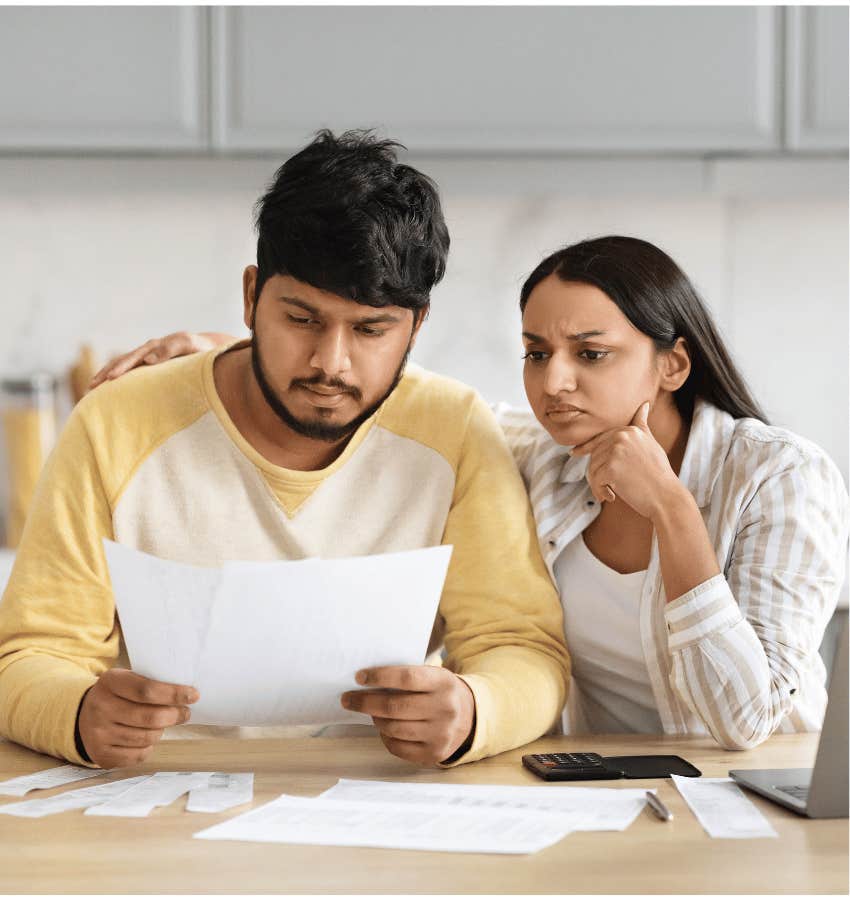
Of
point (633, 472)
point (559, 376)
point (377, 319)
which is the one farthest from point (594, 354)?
point (377, 319)

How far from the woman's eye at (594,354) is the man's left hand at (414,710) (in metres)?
0.49

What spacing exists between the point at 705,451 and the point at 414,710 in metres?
0.56

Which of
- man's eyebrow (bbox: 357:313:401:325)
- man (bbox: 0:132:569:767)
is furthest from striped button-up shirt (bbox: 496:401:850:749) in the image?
man's eyebrow (bbox: 357:313:401:325)

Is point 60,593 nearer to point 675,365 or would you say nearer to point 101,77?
point 675,365

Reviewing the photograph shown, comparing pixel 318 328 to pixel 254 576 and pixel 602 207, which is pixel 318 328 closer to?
pixel 254 576

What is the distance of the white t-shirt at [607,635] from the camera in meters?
1.55

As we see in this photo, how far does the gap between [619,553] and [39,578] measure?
2.44ft

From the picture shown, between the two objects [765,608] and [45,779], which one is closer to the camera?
[45,779]

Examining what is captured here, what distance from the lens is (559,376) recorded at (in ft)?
4.98

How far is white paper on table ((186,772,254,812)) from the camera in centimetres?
110

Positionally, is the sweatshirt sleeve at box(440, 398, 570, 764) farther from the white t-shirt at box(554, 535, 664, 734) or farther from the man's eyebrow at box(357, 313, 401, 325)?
the man's eyebrow at box(357, 313, 401, 325)

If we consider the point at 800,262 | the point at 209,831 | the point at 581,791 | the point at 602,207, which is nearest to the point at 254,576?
the point at 209,831

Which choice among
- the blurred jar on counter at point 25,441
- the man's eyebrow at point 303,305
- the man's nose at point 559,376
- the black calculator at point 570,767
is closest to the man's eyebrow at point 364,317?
the man's eyebrow at point 303,305

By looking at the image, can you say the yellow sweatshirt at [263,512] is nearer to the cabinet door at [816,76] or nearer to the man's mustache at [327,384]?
the man's mustache at [327,384]
